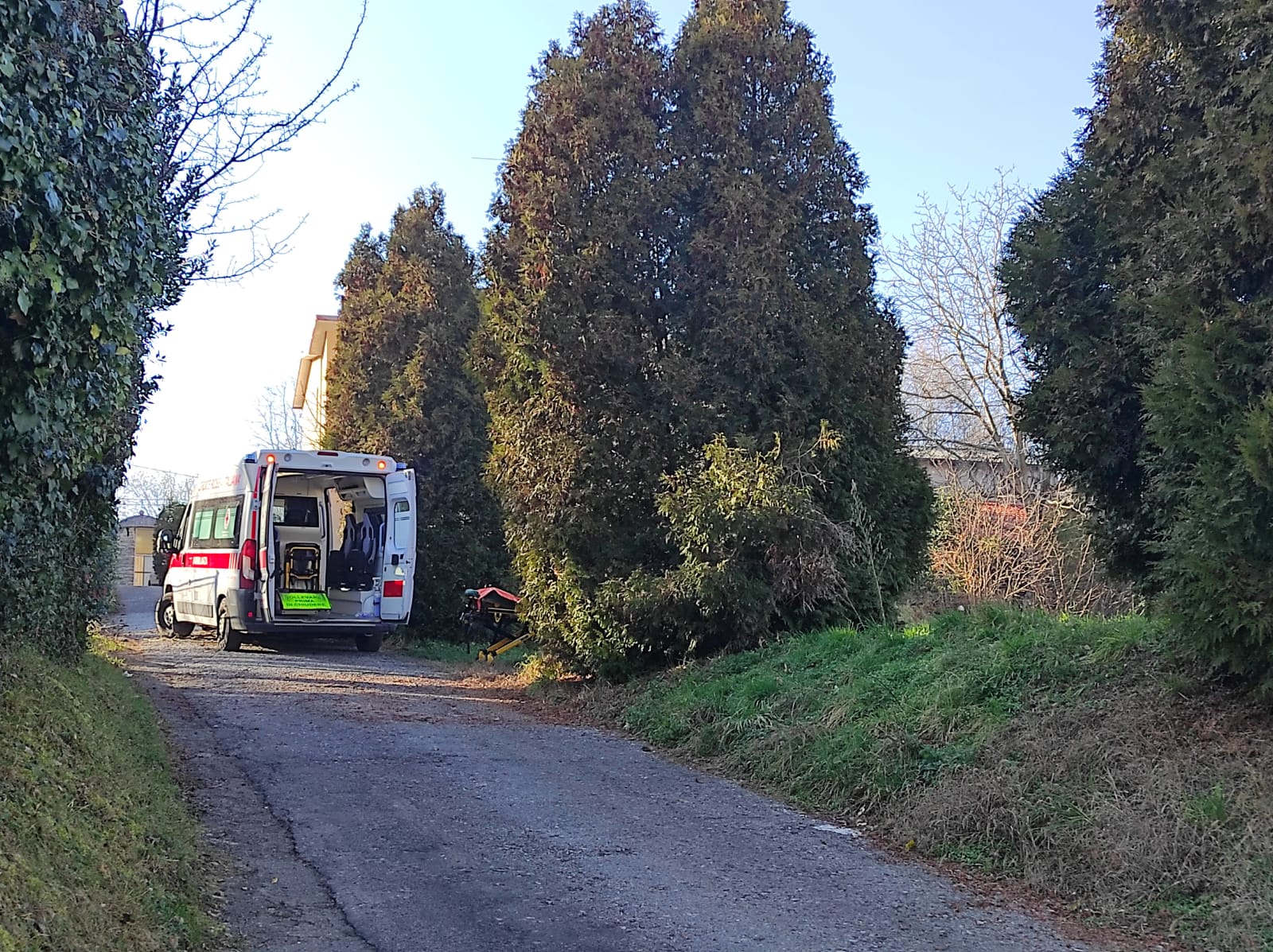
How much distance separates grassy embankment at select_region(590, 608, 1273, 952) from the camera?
5727mm

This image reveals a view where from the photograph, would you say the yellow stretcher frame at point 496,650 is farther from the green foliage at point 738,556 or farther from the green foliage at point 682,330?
the green foliage at point 738,556

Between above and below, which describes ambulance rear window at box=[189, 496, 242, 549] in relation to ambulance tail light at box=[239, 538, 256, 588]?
above

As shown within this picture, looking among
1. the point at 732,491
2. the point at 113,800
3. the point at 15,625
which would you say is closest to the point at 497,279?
the point at 732,491

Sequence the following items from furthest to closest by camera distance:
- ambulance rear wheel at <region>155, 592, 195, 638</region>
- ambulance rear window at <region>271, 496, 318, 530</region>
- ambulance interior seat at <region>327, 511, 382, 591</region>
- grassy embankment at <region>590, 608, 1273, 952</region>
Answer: ambulance rear wheel at <region>155, 592, 195, 638</region> < ambulance rear window at <region>271, 496, 318, 530</region> < ambulance interior seat at <region>327, 511, 382, 591</region> < grassy embankment at <region>590, 608, 1273, 952</region>

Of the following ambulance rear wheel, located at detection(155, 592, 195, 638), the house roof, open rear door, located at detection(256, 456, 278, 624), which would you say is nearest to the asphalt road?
open rear door, located at detection(256, 456, 278, 624)

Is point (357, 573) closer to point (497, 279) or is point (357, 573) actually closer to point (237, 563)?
point (237, 563)

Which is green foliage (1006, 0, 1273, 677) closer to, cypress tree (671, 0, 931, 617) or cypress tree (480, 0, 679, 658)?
cypress tree (671, 0, 931, 617)

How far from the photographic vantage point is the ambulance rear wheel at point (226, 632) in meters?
17.9

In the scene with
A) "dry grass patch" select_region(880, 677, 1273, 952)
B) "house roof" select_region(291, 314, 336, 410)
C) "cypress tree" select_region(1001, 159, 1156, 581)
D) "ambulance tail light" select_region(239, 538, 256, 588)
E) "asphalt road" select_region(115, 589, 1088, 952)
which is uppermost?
"house roof" select_region(291, 314, 336, 410)

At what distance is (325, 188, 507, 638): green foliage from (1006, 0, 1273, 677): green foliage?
494 inches

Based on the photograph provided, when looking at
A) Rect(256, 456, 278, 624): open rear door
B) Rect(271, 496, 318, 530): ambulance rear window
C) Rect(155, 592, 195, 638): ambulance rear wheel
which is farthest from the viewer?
Rect(155, 592, 195, 638): ambulance rear wheel

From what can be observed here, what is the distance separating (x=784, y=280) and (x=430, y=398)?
1069cm

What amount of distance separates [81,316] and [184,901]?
270 cm

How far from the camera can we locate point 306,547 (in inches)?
725
